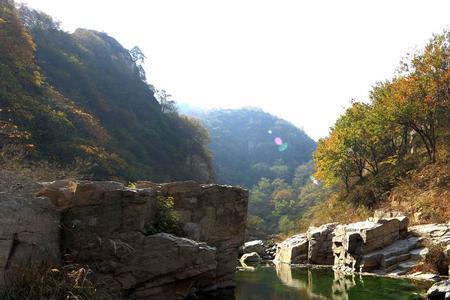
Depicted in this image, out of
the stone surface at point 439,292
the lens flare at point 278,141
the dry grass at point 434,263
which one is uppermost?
the lens flare at point 278,141

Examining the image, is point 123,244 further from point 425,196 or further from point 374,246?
point 425,196

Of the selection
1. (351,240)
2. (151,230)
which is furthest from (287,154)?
Answer: (151,230)

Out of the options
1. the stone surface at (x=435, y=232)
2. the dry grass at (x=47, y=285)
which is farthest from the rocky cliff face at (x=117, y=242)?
the stone surface at (x=435, y=232)

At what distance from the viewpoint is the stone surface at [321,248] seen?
27547mm

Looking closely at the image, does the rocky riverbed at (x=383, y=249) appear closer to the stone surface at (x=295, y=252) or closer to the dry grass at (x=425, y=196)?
the stone surface at (x=295, y=252)

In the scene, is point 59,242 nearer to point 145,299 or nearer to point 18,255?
point 18,255

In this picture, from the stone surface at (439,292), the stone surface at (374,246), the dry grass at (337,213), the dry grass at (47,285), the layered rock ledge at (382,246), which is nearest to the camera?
the dry grass at (47,285)

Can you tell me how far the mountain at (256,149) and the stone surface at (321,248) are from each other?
304 feet

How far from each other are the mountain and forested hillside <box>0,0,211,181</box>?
52907mm

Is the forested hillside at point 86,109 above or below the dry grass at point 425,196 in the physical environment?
above

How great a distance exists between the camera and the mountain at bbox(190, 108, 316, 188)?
13975cm

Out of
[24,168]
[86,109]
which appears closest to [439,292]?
[24,168]

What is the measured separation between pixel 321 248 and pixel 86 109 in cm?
3673

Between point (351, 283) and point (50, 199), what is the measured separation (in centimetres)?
1311
